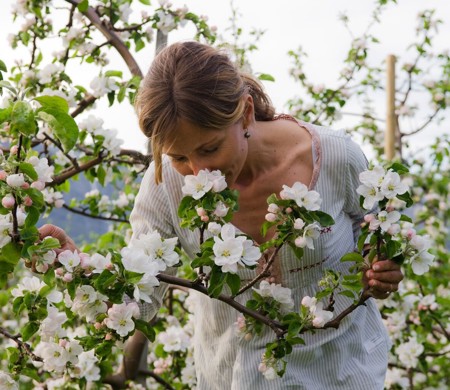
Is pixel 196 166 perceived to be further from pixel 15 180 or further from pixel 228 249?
pixel 15 180

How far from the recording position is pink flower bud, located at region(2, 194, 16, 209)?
1.37m

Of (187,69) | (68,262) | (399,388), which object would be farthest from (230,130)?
(399,388)

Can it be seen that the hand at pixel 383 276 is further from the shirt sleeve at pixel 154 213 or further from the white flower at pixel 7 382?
the white flower at pixel 7 382

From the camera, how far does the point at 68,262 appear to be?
1.42m

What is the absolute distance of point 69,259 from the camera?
1.42 m

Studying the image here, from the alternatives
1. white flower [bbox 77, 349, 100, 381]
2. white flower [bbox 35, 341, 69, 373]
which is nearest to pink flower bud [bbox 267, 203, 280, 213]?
white flower [bbox 35, 341, 69, 373]

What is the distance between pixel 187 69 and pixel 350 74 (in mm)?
2453

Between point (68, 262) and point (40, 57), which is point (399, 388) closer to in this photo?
point (40, 57)

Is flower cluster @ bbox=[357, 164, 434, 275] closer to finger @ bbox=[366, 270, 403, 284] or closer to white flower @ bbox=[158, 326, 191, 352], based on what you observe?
finger @ bbox=[366, 270, 403, 284]

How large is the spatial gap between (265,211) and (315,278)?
19cm

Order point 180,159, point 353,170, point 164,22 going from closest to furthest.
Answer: point 180,159
point 353,170
point 164,22

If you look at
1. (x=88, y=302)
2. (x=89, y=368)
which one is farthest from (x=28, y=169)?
(x=89, y=368)

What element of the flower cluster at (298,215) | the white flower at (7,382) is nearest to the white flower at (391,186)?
the flower cluster at (298,215)

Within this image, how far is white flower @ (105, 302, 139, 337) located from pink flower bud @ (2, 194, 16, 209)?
27 cm
